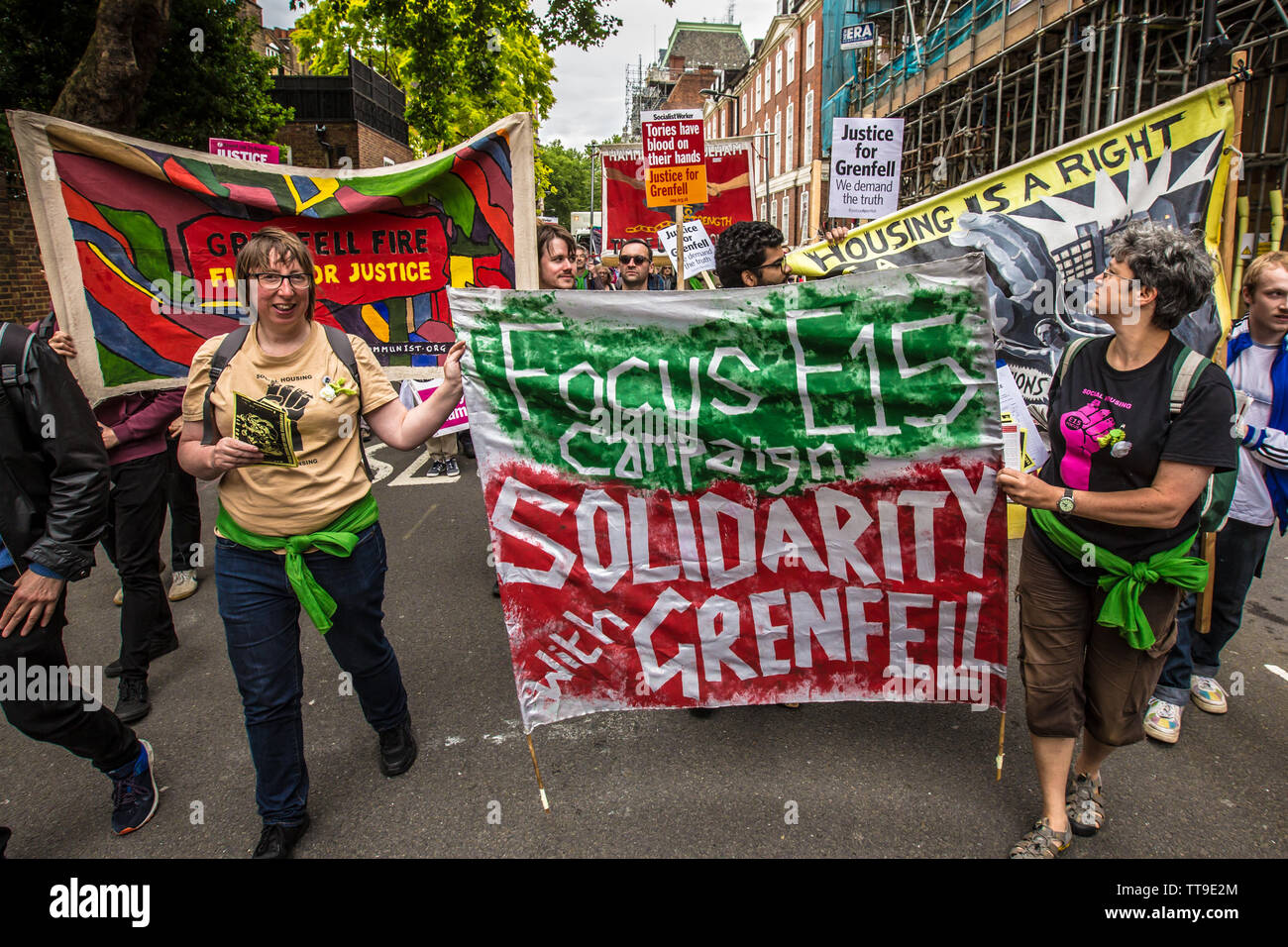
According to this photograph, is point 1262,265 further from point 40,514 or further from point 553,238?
point 40,514

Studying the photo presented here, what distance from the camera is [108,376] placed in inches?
114

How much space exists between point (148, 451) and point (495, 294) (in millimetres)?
2246

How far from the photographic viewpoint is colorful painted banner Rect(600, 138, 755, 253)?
948 centimetres

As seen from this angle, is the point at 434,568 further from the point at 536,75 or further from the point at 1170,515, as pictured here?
the point at 536,75

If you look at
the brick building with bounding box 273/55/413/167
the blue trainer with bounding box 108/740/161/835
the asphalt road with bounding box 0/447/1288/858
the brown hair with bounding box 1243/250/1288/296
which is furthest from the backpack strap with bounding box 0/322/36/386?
the brick building with bounding box 273/55/413/167

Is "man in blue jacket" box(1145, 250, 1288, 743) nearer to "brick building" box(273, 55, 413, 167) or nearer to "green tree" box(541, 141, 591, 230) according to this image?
"brick building" box(273, 55, 413, 167)

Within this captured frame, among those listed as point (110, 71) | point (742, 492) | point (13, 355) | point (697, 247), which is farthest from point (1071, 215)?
point (110, 71)

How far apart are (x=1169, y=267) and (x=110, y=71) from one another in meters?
8.74

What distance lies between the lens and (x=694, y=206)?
373 inches

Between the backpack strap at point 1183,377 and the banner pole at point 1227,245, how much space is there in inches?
44.8

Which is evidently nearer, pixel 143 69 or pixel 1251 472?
pixel 1251 472

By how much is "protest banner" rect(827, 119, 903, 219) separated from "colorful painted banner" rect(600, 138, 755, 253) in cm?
229

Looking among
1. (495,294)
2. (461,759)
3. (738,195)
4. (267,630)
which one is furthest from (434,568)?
(738,195)

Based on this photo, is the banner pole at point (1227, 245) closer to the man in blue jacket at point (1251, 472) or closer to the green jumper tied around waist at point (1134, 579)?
the man in blue jacket at point (1251, 472)
